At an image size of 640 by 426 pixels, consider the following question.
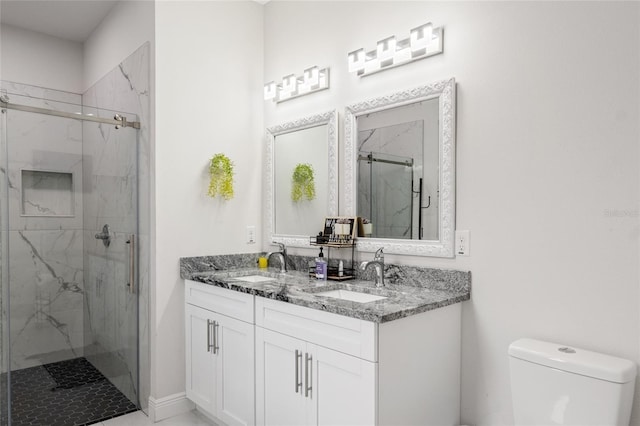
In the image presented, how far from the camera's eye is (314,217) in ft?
9.20

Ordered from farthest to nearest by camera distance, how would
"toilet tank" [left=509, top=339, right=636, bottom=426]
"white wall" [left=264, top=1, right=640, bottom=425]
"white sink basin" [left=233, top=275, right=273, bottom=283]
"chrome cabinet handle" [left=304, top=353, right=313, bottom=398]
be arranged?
"white sink basin" [left=233, top=275, right=273, bottom=283]
"chrome cabinet handle" [left=304, top=353, right=313, bottom=398]
"white wall" [left=264, top=1, right=640, bottom=425]
"toilet tank" [left=509, top=339, right=636, bottom=426]

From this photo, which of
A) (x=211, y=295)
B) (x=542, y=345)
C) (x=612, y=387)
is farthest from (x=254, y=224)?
(x=612, y=387)

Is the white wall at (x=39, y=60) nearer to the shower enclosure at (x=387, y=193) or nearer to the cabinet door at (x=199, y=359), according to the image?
the cabinet door at (x=199, y=359)

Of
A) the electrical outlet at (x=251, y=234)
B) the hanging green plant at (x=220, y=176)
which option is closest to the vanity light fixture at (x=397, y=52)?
the hanging green plant at (x=220, y=176)

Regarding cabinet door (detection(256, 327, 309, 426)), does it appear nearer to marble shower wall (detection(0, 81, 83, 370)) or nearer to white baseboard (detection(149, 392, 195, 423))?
white baseboard (detection(149, 392, 195, 423))

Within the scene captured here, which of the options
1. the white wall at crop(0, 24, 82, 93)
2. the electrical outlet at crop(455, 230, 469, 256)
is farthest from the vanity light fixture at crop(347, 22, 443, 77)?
the white wall at crop(0, 24, 82, 93)

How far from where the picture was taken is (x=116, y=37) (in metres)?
3.16

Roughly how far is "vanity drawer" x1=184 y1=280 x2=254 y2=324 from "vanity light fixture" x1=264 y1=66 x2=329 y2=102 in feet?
4.33

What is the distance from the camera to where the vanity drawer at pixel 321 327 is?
1658 millimetres

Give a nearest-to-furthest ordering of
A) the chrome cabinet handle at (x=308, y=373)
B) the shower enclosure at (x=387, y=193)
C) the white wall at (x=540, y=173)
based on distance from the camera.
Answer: the white wall at (x=540, y=173) → the chrome cabinet handle at (x=308, y=373) → the shower enclosure at (x=387, y=193)

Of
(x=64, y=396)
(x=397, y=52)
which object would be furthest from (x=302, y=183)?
(x=64, y=396)

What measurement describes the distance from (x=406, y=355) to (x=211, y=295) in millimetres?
1229

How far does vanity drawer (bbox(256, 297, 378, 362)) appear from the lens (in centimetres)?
166

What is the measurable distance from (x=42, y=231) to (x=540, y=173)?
101 inches
